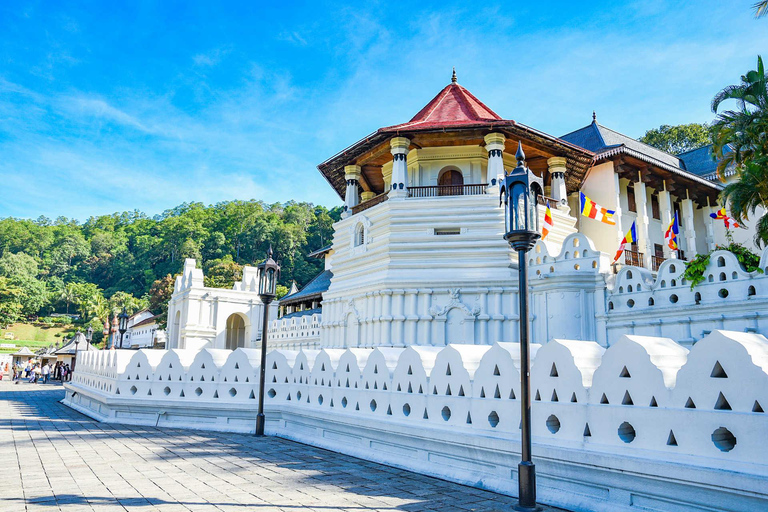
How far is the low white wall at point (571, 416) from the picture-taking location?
4.61 m

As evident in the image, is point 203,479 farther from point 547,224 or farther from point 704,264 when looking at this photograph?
point 547,224

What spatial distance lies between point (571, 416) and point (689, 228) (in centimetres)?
2608

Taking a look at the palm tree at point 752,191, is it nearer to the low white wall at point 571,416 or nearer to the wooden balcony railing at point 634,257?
the wooden balcony railing at point 634,257

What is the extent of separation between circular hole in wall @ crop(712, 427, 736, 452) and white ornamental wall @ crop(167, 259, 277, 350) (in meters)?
29.5

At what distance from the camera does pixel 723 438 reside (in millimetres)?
4738

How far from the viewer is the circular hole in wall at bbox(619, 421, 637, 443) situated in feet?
17.9

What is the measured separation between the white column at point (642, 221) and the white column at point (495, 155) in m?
8.91

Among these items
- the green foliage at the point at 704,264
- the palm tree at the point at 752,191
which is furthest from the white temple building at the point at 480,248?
the palm tree at the point at 752,191

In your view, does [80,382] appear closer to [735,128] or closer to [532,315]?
[532,315]

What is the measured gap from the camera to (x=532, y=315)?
16375mm

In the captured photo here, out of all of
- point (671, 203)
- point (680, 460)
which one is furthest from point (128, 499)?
point (671, 203)

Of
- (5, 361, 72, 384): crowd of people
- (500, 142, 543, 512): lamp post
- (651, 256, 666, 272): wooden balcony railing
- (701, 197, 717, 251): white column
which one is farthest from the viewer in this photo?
(5, 361, 72, 384): crowd of people

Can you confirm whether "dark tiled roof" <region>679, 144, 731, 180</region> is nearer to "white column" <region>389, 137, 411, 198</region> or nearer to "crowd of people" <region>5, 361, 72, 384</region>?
"white column" <region>389, 137, 411, 198</region>

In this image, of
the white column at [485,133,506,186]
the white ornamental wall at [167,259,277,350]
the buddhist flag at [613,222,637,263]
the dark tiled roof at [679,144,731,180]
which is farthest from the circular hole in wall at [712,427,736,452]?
the dark tiled roof at [679,144,731,180]
